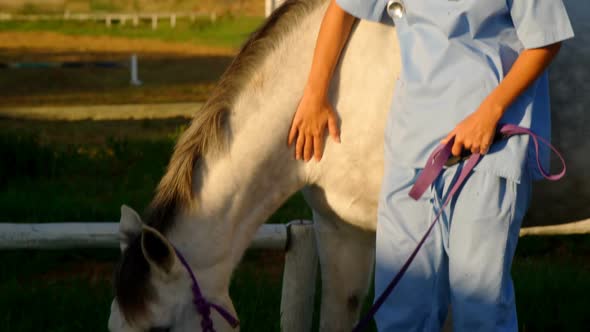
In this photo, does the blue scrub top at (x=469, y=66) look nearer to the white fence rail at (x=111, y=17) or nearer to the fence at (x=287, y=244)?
the fence at (x=287, y=244)

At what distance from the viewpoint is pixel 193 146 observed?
2908 millimetres

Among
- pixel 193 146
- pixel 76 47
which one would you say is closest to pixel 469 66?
pixel 193 146

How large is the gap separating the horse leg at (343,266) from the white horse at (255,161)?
17 cm

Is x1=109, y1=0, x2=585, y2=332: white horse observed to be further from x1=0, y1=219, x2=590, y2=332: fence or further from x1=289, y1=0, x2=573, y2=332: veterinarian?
x1=0, y1=219, x2=590, y2=332: fence

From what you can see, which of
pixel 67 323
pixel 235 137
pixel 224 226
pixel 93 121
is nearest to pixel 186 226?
pixel 224 226

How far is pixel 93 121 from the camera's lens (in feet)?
38.7

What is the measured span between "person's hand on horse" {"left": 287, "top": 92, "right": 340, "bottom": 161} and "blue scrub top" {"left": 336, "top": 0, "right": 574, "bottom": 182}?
33 centimetres

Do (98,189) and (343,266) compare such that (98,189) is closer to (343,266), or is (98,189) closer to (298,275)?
(298,275)

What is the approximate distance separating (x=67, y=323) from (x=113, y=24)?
24125mm

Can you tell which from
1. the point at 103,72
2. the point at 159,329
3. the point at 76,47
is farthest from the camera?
the point at 76,47

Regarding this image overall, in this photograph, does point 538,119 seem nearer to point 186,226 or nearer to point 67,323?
point 186,226

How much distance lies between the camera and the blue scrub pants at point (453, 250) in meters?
2.53

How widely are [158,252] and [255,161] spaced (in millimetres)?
465

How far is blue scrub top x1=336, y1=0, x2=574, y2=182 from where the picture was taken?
2.45m
